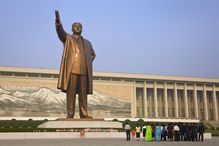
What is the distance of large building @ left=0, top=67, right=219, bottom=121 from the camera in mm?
44000

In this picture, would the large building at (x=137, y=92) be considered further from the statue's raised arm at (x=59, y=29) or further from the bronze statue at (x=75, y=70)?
the statue's raised arm at (x=59, y=29)

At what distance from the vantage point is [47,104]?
4403cm

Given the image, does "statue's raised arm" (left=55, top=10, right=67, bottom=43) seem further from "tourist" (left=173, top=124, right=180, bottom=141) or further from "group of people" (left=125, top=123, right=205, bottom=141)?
"tourist" (left=173, top=124, right=180, bottom=141)

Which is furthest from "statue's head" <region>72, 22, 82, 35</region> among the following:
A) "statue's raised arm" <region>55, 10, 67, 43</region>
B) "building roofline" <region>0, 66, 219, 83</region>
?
"building roofline" <region>0, 66, 219, 83</region>

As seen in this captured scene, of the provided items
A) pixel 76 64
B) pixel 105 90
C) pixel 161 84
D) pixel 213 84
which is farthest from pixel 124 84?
pixel 76 64

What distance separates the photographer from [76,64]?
15805mm

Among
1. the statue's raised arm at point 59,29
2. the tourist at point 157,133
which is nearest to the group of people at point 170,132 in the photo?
the tourist at point 157,133

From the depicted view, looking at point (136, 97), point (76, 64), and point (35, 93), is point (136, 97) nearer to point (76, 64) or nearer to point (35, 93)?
point (35, 93)

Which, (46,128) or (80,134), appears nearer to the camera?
(80,134)

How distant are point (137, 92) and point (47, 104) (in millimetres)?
17023

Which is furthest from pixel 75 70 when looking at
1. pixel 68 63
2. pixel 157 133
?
pixel 157 133

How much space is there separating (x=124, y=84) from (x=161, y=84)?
7.35m

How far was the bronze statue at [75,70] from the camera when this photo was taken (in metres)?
15.6

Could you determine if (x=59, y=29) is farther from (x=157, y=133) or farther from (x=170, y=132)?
(x=170, y=132)
